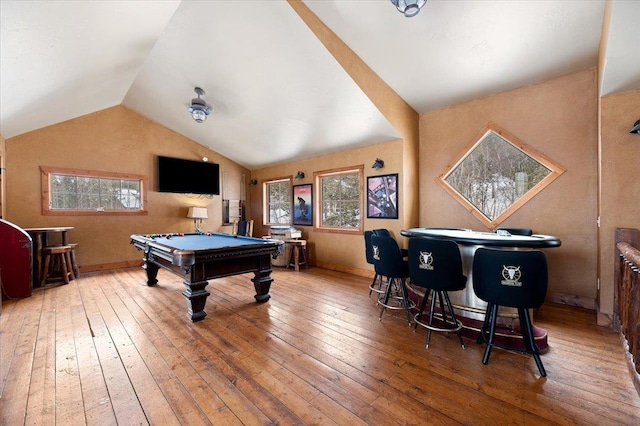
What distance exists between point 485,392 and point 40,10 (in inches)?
178

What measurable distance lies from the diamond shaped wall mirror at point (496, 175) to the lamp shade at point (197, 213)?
5307 millimetres

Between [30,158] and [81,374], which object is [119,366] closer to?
[81,374]

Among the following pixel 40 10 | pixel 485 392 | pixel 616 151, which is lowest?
pixel 485 392

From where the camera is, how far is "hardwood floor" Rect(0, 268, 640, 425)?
1.60m

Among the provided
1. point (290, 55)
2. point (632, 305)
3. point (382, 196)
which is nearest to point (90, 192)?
point (290, 55)

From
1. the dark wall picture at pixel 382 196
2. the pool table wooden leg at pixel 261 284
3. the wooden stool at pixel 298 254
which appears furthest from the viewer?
the wooden stool at pixel 298 254

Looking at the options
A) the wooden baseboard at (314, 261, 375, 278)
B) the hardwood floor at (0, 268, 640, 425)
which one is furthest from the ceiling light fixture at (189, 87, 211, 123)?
the wooden baseboard at (314, 261, 375, 278)

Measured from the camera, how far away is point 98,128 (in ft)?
17.9

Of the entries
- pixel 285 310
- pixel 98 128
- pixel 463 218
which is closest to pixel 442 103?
pixel 463 218

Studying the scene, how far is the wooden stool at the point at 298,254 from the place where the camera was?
18.0 ft

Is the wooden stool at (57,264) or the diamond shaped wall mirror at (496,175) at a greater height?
the diamond shaped wall mirror at (496,175)

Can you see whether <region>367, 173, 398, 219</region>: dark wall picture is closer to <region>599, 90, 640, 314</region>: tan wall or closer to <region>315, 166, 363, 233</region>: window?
<region>315, 166, 363, 233</region>: window

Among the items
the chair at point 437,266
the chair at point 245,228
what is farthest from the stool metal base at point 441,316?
the chair at point 245,228

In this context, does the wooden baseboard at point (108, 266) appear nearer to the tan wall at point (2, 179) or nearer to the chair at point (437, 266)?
the tan wall at point (2, 179)
